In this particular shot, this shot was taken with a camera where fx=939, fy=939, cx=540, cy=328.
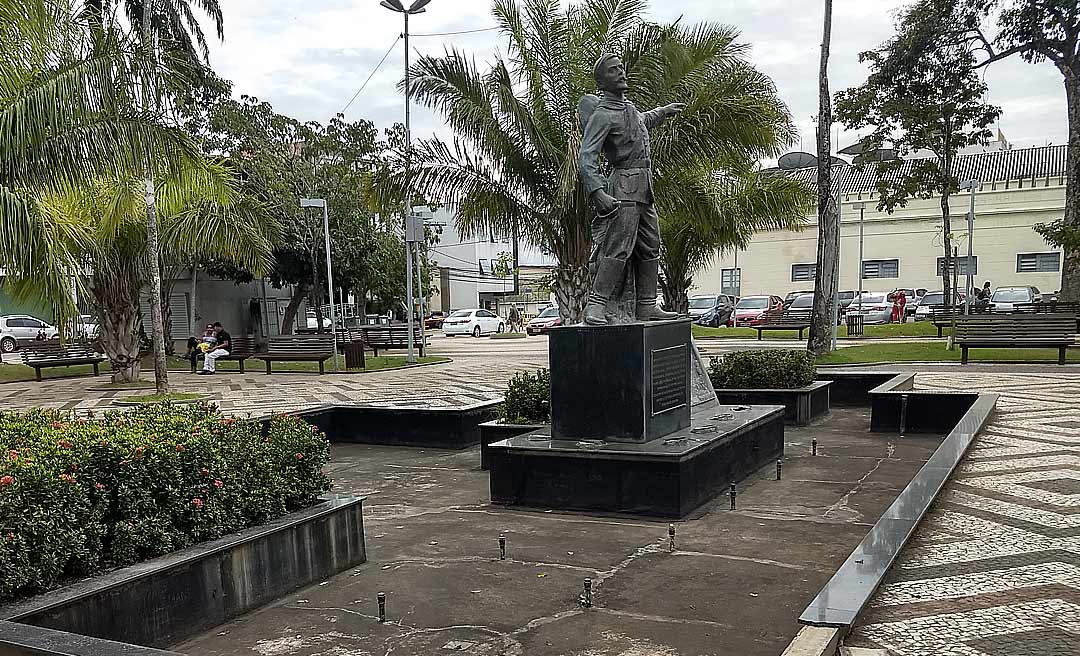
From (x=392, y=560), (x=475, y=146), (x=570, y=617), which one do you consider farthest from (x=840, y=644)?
(x=475, y=146)

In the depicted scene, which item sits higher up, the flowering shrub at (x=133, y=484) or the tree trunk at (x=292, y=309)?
the tree trunk at (x=292, y=309)

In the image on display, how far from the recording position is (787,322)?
26.8 meters

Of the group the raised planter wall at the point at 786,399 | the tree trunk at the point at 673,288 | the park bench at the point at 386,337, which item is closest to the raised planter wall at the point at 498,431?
the raised planter wall at the point at 786,399

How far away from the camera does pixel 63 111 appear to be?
10.9 m

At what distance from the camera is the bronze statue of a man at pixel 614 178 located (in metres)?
7.69

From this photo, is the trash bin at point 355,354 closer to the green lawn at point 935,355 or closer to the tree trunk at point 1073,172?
the green lawn at point 935,355

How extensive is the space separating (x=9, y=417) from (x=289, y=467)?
2056 millimetres

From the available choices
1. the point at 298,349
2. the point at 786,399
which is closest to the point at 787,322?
the point at 298,349

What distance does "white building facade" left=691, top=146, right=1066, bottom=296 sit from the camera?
132ft

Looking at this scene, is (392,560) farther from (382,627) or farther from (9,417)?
(9,417)

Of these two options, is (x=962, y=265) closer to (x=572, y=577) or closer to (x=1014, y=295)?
(x=1014, y=295)

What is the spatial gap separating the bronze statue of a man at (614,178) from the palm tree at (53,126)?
20.0 ft

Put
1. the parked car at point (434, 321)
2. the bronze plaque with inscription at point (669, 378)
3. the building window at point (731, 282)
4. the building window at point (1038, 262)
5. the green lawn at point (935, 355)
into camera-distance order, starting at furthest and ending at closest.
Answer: the parked car at point (434, 321)
the building window at point (731, 282)
the building window at point (1038, 262)
the green lawn at point (935, 355)
the bronze plaque with inscription at point (669, 378)

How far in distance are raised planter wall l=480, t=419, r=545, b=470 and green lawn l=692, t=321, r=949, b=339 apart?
64.2 feet
